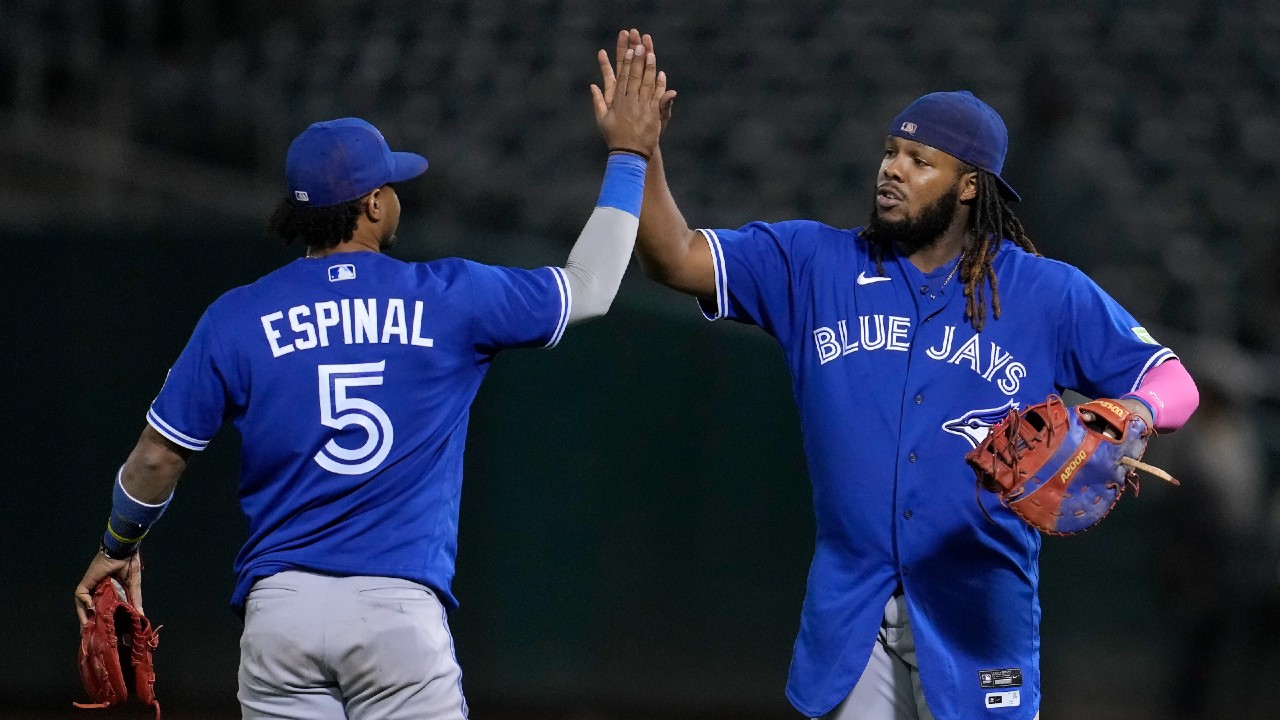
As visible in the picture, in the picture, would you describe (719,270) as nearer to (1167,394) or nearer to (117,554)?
(1167,394)

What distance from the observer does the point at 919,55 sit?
11.0 m

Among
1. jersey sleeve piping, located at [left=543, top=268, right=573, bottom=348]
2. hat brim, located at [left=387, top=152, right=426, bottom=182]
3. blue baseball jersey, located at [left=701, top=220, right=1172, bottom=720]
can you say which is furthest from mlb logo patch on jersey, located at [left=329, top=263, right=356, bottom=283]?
blue baseball jersey, located at [left=701, top=220, right=1172, bottom=720]

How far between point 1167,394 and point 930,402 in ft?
1.70

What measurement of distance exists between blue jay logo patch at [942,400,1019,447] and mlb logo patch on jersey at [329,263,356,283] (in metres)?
1.38

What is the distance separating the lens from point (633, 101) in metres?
3.68

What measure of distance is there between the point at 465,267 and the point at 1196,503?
4.76 metres

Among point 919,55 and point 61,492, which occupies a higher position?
point 919,55

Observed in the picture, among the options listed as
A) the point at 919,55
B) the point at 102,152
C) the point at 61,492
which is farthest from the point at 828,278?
the point at 919,55

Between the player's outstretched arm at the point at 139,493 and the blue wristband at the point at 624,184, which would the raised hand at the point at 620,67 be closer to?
the blue wristband at the point at 624,184

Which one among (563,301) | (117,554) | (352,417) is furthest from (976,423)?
(117,554)

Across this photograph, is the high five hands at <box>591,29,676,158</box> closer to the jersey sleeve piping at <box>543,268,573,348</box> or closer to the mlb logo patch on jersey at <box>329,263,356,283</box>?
the jersey sleeve piping at <box>543,268,573,348</box>

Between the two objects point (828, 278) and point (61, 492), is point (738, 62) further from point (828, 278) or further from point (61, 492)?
point (828, 278)

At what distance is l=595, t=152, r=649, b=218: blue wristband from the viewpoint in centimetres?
358

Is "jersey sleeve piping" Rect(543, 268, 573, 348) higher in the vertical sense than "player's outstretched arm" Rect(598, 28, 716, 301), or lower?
lower
